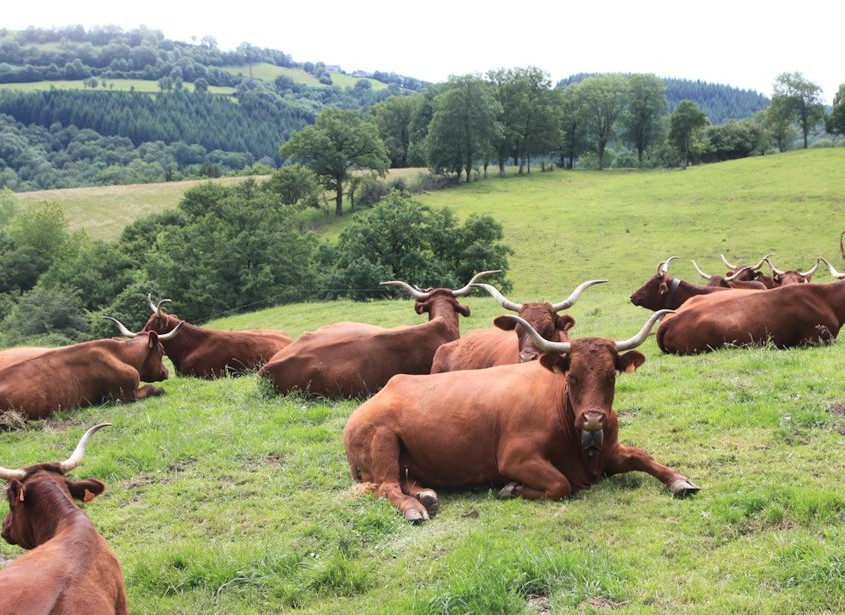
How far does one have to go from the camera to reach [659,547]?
19.8 ft

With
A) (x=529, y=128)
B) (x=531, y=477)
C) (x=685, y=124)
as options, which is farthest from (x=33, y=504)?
(x=529, y=128)

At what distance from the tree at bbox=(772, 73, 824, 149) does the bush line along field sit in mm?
91830

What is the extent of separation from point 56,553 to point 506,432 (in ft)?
13.8

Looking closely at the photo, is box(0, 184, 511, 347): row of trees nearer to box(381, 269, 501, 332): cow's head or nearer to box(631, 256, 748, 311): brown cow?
box(631, 256, 748, 311): brown cow

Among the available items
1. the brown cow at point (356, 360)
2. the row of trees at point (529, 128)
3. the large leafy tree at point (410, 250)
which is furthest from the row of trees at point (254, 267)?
the row of trees at point (529, 128)

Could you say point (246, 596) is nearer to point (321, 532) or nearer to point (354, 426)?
point (321, 532)

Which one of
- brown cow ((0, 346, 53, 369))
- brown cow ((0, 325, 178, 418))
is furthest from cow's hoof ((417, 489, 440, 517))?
brown cow ((0, 346, 53, 369))

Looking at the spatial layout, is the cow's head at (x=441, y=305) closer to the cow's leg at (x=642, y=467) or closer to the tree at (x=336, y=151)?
the cow's leg at (x=642, y=467)

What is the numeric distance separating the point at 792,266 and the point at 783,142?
230 feet

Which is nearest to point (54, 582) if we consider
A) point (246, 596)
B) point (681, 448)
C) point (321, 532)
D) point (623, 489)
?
point (246, 596)

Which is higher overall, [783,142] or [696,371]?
[783,142]

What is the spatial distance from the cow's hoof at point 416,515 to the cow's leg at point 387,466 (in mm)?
210

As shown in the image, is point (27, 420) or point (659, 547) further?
point (27, 420)

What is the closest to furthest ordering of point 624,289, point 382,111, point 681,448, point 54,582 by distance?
point 54,582, point 681,448, point 624,289, point 382,111
